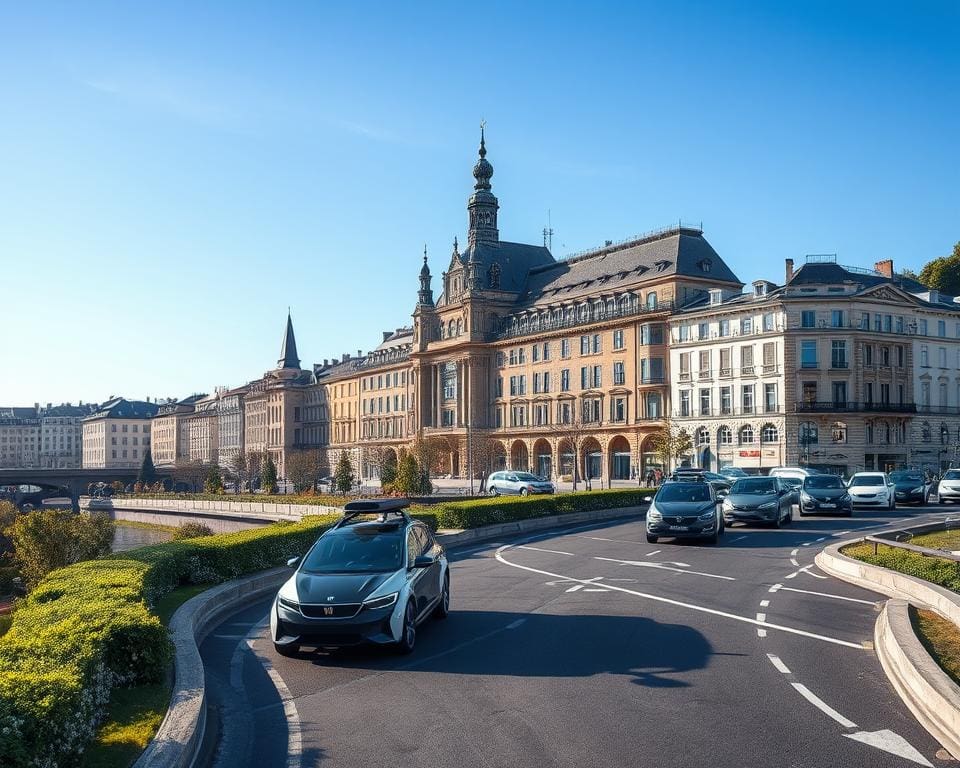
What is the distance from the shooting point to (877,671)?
1143 centimetres

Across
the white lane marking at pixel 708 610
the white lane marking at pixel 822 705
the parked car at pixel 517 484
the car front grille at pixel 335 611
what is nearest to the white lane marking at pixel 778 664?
the white lane marking at pixel 822 705

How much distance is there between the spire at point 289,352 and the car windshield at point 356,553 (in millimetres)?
136699

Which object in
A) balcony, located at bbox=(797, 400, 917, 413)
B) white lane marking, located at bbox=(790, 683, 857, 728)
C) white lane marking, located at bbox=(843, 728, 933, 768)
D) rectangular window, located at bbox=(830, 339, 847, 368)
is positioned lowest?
white lane marking, located at bbox=(790, 683, 857, 728)

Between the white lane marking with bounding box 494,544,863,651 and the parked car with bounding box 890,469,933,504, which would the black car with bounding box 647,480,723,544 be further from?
A: the parked car with bounding box 890,469,933,504

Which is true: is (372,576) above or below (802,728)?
above

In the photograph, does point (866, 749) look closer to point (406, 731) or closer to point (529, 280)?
point (406, 731)

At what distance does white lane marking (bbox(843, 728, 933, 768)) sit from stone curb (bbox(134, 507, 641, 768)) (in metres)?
5.85

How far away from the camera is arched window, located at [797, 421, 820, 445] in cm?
6944

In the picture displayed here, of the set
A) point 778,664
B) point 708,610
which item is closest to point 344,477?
point 708,610

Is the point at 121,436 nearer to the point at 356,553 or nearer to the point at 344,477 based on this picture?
the point at 344,477

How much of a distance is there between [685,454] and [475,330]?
105ft

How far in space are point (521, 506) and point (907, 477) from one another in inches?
817

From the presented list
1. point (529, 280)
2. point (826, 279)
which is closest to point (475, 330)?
point (529, 280)

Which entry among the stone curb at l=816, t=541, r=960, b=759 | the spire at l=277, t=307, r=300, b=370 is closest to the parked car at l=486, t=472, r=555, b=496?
the stone curb at l=816, t=541, r=960, b=759
